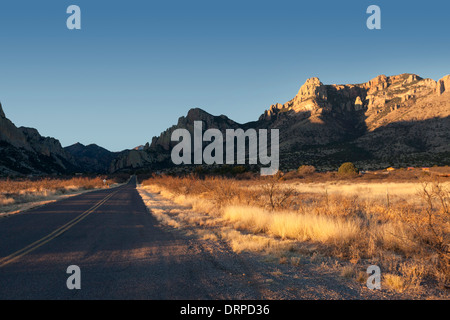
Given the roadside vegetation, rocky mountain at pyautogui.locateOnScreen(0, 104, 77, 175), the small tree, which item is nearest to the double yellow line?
the roadside vegetation

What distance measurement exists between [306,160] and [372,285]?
75.8m

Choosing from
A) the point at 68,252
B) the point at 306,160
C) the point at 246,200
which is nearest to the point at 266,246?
the point at 68,252

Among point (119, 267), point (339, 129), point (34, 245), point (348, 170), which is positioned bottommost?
point (34, 245)

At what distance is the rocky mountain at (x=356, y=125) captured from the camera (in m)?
75.4

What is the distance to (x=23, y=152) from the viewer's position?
11256 centimetres

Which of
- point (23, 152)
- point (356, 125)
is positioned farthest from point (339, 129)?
point (23, 152)

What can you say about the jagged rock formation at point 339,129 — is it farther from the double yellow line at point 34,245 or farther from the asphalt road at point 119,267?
the asphalt road at point 119,267

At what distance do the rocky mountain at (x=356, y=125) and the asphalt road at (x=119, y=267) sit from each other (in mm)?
65119

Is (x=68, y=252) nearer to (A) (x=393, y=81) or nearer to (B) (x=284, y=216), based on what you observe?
(B) (x=284, y=216)

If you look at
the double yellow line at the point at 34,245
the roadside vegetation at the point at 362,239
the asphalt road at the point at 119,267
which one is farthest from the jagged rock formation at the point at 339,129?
the asphalt road at the point at 119,267

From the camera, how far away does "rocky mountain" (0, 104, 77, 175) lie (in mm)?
92350

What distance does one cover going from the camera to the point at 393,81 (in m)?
146

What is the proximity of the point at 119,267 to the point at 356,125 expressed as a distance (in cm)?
11918

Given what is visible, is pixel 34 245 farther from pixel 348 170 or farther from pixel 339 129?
pixel 339 129
